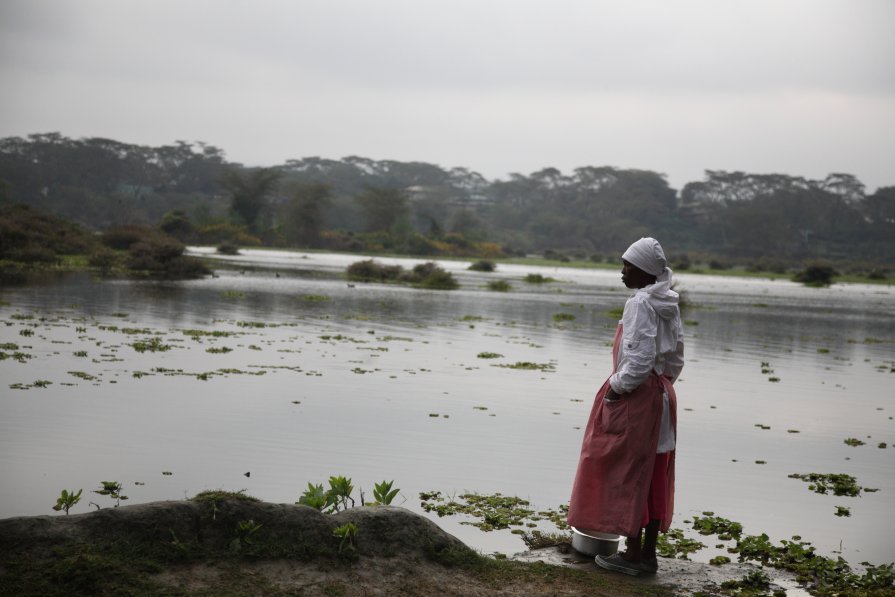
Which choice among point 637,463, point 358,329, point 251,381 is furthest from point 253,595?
point 358,329

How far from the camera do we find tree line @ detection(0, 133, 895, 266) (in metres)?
85.5

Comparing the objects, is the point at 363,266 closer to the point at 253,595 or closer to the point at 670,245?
the point at 253,595

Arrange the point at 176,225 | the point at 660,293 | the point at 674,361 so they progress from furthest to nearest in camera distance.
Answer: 1. the point at 176,225
2. the point at 674,361
3. the point at 660,293

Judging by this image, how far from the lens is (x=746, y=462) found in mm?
8492

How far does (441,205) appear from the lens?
392ft

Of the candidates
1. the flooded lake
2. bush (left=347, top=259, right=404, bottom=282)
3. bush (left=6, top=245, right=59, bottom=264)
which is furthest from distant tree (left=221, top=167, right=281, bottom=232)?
the flooded lake

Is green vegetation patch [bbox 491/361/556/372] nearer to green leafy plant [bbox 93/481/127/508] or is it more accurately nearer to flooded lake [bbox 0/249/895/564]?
flooded lake [bbox 0/249/895/564]

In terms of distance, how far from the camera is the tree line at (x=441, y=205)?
281ft

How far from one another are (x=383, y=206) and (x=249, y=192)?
1406 cm

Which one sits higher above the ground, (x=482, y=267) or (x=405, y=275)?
(x=482, y=267)

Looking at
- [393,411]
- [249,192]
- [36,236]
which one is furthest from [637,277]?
[249,192]

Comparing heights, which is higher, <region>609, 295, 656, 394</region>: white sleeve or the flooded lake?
<region>609, 295, 656, 394</region>: white sleeve

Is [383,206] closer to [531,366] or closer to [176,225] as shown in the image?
[176,225]

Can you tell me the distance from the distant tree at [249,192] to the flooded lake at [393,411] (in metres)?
64.0
